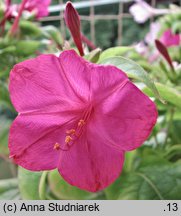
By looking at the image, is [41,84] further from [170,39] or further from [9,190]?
[170,39]

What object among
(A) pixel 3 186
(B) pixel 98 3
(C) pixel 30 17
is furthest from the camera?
(B) pixel 98 3

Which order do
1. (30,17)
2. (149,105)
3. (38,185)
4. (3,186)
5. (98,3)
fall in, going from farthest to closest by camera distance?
1. (98,3)
2. (30,17)
3. (3,186)
4. (38,185)
5. (149,105)

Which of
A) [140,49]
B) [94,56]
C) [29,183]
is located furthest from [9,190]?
[140,49]

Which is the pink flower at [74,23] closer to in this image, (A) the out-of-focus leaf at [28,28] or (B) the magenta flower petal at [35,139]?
(B) the magenta flower petal at [35,139]

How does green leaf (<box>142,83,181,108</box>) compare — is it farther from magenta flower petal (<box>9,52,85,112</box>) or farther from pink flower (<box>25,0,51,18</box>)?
pink flower (<box>25,0,51,18</box>)

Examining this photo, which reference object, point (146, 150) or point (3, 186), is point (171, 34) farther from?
point (3, 186)

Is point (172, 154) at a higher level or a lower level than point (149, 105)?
lower

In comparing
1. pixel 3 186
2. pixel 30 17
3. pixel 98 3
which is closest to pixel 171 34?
pixel 30 17

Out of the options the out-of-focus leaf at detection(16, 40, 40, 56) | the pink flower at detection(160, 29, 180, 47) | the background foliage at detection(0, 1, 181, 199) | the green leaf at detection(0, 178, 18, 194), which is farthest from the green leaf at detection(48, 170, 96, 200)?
the pink flower at detection(160, 29, 180, 47)
